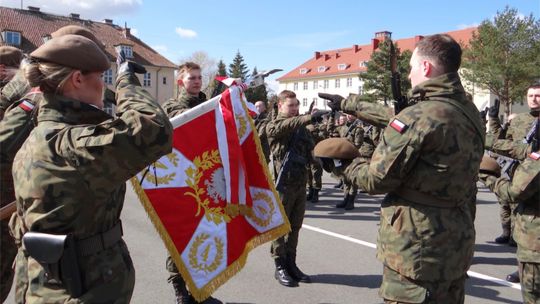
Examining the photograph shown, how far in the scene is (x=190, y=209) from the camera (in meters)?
3.71

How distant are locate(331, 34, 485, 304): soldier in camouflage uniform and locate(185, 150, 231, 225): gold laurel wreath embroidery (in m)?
1.52

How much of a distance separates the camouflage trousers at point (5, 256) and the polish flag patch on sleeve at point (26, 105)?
864 mm

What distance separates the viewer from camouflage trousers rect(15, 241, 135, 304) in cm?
197

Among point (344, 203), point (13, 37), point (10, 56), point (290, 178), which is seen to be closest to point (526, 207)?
point (290, 178)

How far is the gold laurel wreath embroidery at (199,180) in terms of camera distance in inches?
149

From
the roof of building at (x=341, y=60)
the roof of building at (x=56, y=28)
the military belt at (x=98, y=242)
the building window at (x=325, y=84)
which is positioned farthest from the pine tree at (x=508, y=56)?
the military belt at (x=98, y=242)

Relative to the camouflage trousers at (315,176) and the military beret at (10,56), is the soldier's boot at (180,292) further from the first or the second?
the camouflage trousers at (315,176)

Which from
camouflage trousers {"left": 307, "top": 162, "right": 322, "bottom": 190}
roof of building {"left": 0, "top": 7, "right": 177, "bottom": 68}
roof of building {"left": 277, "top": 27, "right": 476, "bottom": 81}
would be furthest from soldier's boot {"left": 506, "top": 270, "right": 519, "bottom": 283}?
roof of building {"left": 277, "top": 27, "right": 476, "bottom": 81}

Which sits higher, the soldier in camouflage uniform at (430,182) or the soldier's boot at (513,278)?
the soldier in camouflage uniform at (430,182)

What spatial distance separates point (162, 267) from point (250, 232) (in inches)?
75.9

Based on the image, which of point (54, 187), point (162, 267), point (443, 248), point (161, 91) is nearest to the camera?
point (54, 187)

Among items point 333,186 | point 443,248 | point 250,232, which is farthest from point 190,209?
point 333,186

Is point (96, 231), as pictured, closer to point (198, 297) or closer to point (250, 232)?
point (198, 297)

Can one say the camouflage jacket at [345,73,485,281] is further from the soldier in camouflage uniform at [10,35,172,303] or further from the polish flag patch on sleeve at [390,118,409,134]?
the soldier in camouflage uniform at [10,35,172,303]
